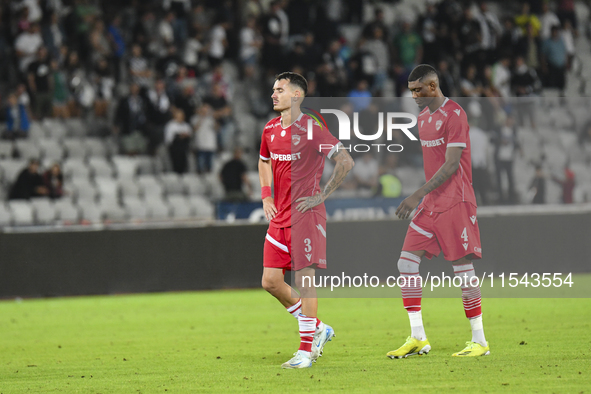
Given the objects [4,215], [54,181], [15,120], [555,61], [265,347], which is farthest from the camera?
[555,61]

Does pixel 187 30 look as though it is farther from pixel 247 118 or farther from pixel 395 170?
pixel 395 170

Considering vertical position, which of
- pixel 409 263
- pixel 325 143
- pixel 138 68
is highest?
pixel 138 68

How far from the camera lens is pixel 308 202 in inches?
266

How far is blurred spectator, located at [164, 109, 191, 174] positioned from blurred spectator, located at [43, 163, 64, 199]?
2.33 m

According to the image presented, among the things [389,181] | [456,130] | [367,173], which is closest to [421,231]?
[456,130]

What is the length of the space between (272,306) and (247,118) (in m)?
6.66

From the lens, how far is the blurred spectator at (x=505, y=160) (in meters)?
14.6

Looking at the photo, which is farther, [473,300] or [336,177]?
[473,300]

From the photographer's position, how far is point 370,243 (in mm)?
12852

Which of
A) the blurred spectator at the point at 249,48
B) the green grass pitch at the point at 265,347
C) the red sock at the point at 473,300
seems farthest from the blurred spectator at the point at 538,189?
the red sock at the point at 473,300

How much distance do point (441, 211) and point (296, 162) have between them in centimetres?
127

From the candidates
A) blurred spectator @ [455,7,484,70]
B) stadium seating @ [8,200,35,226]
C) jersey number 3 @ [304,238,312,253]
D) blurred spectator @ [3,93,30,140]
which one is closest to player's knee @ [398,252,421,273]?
jersey number 3 @ [304,238,312,253]

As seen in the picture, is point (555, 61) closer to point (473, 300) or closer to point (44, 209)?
point (44, 209)

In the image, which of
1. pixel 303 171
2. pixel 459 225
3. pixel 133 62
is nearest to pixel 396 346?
pixel 459 225
